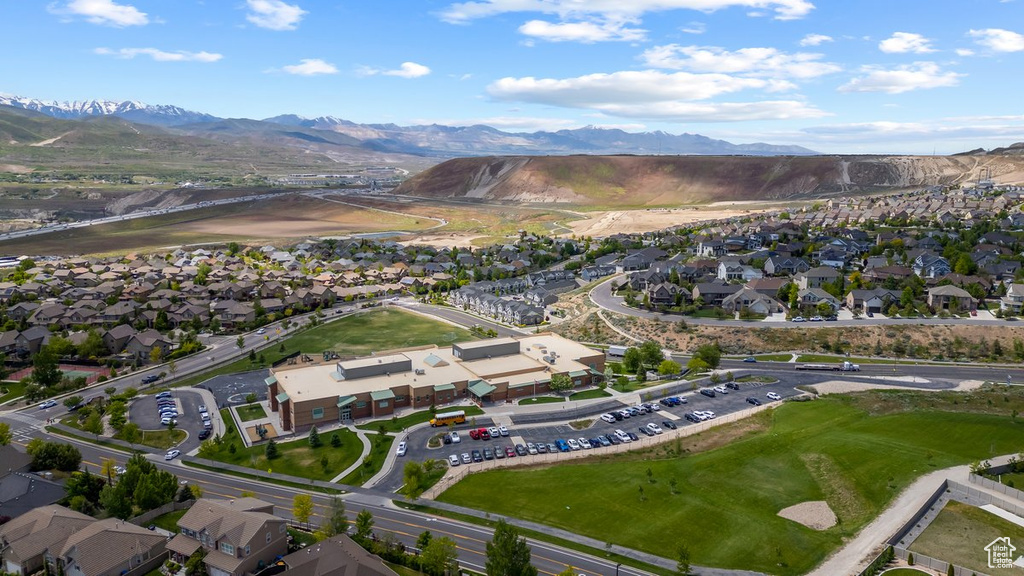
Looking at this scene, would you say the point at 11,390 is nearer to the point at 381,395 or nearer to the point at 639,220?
the point at 381,395

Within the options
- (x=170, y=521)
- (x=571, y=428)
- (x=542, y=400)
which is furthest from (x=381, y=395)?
(x=170, y=521)

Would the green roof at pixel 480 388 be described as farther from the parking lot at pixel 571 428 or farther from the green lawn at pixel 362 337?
the green lawn at pixel 362 337

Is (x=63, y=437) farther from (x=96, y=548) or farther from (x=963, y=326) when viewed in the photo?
(x=963, y=326)

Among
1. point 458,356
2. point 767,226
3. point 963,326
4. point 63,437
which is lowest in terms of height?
point 63,437

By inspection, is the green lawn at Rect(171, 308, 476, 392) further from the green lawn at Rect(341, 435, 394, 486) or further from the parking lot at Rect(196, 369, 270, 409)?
the green lawn at Rect(341, 435, 394, 486)

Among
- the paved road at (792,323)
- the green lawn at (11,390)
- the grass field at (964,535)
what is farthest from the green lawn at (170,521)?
the paved road at (792,323)

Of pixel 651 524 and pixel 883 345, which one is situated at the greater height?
pixel 883 345

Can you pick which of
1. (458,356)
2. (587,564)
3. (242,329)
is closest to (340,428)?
(458,356)
